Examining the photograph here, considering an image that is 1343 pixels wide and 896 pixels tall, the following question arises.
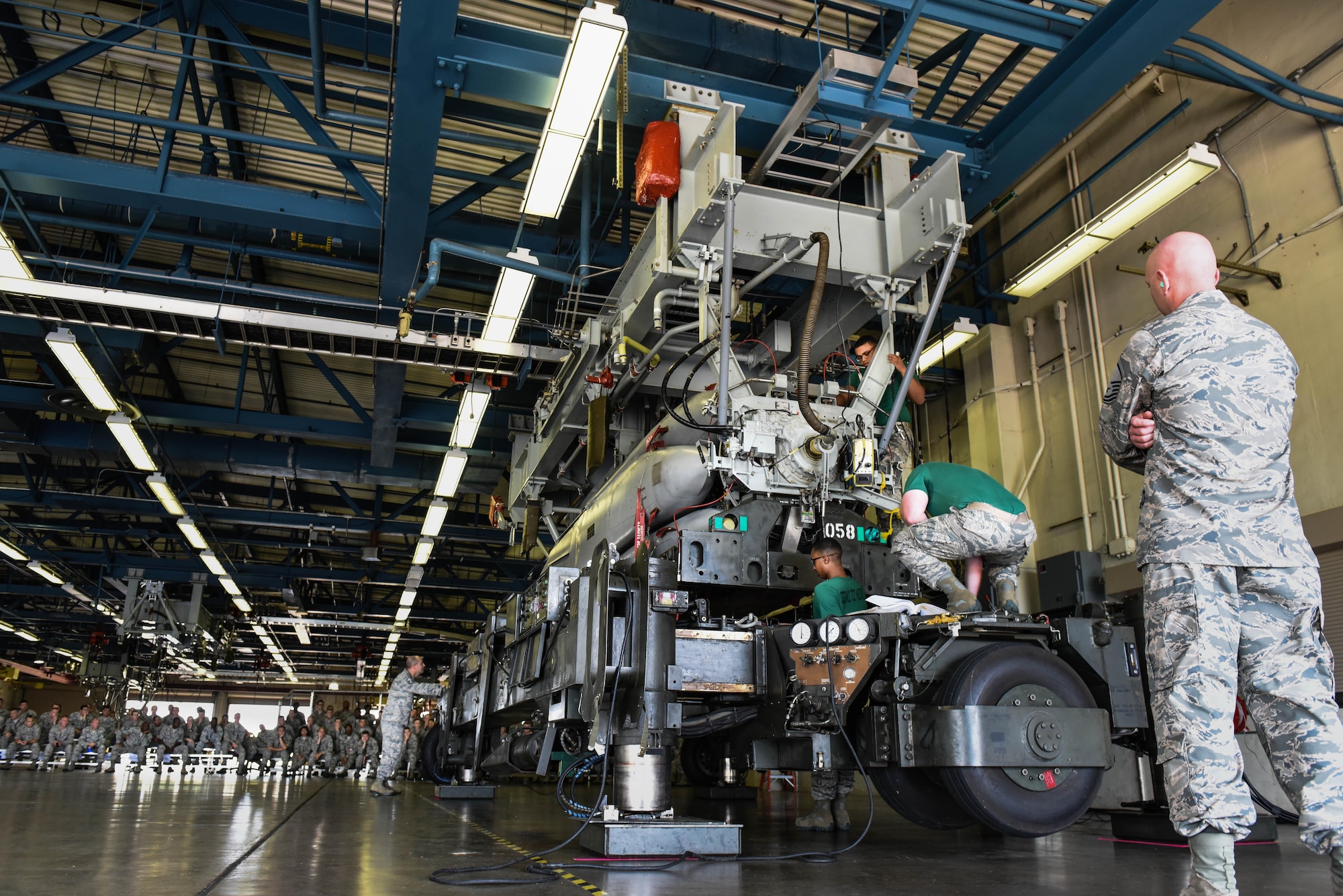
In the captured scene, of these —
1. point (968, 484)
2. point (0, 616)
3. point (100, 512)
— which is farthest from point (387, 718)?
point (0, 616)

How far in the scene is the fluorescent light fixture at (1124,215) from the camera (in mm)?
6695

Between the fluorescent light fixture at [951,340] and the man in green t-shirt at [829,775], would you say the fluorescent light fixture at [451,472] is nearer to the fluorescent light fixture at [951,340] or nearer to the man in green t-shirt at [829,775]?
the fluorescent light fixture at [951,340]

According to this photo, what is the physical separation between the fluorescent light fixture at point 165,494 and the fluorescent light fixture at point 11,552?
509 centimetres

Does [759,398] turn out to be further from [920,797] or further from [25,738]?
[25,738]

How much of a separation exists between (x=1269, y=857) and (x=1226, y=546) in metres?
1.95

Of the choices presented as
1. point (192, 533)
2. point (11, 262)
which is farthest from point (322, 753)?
point (11, 262)

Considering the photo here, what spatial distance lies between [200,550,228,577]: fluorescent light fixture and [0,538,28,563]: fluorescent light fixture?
337 centimetres

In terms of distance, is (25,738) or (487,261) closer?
(487,261)

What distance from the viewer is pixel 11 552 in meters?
18.1

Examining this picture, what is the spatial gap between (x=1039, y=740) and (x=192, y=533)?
663 inches

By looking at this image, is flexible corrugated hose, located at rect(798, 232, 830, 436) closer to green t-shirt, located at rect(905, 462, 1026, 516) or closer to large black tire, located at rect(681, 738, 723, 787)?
green t-shirt, located at rect(905, 462, 1026, 516)

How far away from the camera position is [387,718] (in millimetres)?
9906

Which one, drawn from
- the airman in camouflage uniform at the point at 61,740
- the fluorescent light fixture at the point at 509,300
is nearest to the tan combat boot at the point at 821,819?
the fluorescent light fixture at the point at 509,300

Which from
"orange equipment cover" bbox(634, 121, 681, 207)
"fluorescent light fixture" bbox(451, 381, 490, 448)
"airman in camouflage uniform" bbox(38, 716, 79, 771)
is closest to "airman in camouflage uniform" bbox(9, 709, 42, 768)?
"airman in camouflage uniform" bbox(38, 716, 79, 771)
